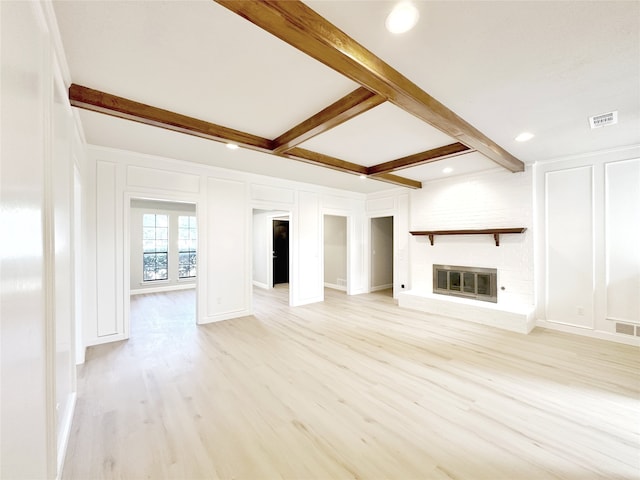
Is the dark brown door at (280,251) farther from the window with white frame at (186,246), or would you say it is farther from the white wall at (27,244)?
the white wall at (27,244)

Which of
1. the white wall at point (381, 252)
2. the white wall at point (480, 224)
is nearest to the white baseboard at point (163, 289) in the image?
the white wall at point (381, 252)

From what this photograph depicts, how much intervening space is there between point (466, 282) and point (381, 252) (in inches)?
112

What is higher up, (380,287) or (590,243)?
(590,243)

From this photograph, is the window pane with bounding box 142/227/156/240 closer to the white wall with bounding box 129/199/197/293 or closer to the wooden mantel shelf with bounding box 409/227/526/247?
the white wall with bounding box 129/199/197/293

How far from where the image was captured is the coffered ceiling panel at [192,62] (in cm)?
146

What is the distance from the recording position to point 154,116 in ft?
8.06

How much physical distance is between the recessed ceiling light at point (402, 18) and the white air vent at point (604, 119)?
2467 millimetres

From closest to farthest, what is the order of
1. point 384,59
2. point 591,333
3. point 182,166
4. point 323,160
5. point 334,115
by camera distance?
1. point 384,59
2. point 334,115
3. point 591,333
4. point 323,160
5. point 182,166

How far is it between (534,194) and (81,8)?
542cm

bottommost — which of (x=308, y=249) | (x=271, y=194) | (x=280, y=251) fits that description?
(x=280, y=251)

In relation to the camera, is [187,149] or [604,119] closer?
[604,119]

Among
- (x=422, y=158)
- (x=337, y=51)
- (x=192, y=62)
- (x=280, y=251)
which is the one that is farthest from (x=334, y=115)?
(x=280, y=251)

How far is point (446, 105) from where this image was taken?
2395 millimetres

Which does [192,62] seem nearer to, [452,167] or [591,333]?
[452,167]
